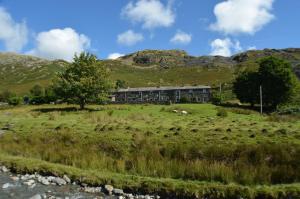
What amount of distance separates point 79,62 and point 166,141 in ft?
170

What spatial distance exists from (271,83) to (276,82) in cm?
97

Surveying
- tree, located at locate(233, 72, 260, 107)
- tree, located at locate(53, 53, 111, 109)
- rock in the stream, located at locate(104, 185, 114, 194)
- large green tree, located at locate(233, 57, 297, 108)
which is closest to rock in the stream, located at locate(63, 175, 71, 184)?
rock in the stream, located at locate(104, 185, 114, 194)

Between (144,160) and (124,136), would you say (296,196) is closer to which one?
(144,160)

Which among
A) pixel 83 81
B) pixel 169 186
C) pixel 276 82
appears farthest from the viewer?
pixel 276 82

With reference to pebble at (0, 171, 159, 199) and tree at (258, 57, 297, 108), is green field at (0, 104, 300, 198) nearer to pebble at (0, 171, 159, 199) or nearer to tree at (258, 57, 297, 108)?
pebble at (0, 171, 159, 199)

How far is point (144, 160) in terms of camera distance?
16.8 meters

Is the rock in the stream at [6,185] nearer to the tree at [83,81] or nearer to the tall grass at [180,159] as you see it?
the tall grass at [180,159]

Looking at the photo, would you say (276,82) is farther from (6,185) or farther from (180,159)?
(6,185)

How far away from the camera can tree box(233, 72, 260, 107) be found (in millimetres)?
80875

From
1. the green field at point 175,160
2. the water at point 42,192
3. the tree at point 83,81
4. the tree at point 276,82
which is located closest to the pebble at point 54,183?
the water at point 42,192

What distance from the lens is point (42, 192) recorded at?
583 inches

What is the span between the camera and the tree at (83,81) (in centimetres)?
6569

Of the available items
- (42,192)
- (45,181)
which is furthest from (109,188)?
(45,181)

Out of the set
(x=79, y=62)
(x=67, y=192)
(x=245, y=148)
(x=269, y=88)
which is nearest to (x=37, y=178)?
(x=67, y=192)
